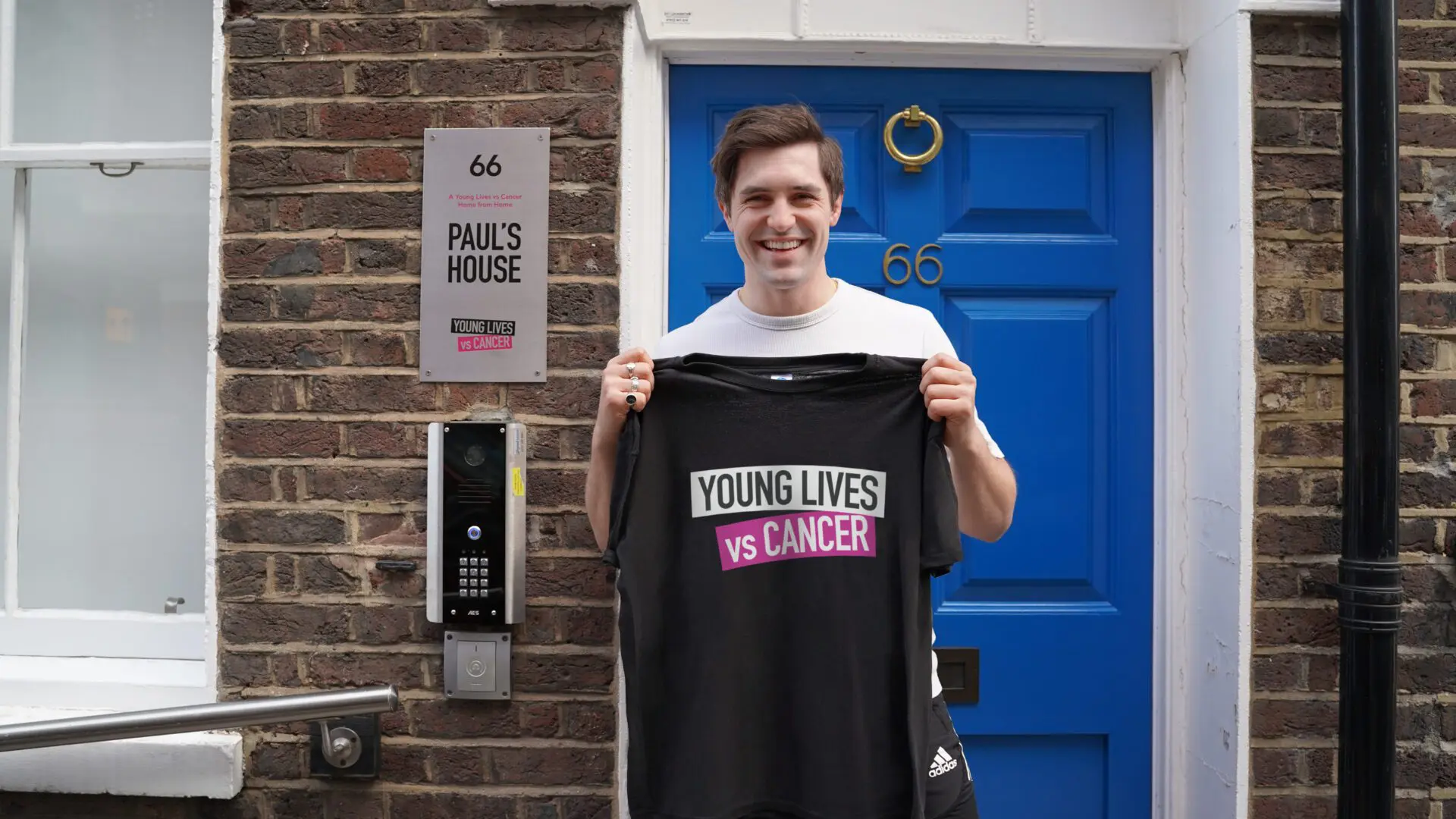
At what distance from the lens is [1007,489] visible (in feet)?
5.15

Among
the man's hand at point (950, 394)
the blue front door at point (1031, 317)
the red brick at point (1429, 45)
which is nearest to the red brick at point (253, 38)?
the blue front door at point (1031, 317)

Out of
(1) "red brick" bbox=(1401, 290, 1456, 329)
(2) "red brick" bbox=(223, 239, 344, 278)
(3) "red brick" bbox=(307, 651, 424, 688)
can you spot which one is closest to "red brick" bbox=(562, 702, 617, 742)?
(3) "red brick" bbox=(307, 651, 424, 688)

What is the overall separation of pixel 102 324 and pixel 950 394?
6.95ft

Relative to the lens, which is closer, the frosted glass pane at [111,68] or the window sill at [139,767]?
the window sill at [139,767]

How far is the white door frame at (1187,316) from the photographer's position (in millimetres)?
1996

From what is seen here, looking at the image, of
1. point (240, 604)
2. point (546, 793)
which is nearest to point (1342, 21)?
point (546, 793)

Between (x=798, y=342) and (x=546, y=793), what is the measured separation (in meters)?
1.17

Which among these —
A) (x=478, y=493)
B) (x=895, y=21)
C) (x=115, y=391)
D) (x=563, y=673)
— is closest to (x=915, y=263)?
(x=895, y=21)

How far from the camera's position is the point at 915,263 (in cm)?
223

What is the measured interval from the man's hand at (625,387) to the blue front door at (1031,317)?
739 millimetres

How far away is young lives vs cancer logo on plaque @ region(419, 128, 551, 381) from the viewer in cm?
201

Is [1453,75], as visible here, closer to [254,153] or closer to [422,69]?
[422,69]

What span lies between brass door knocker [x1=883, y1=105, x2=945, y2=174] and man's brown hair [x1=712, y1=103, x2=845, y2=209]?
2.19ft

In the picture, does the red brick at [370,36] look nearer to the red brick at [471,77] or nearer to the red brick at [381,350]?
the red brick at [471,77]
